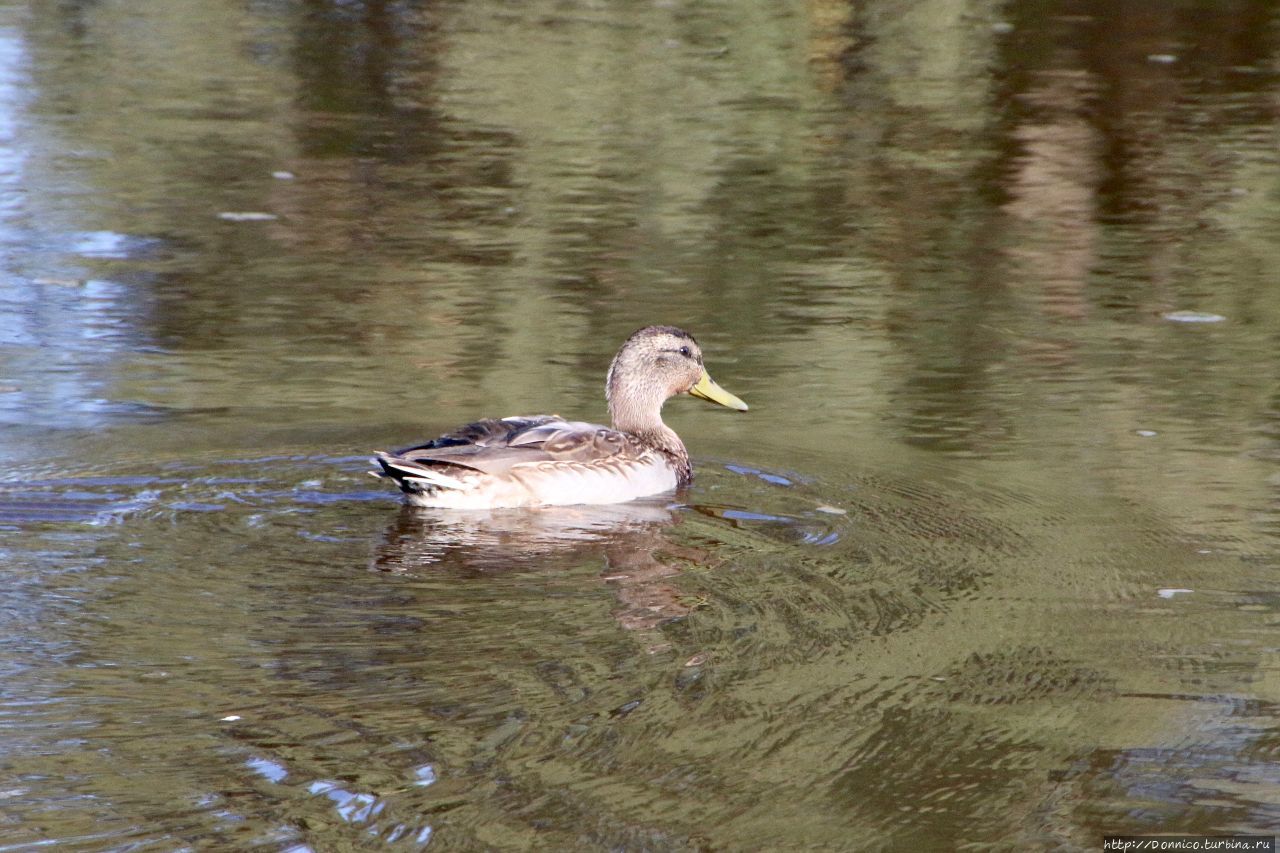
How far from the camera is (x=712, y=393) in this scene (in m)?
8.54

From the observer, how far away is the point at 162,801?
175 inches

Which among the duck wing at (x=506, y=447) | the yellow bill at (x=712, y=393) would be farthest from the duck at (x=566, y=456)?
the yellow bill at (x=712, y=393)

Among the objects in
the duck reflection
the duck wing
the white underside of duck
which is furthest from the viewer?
the white underside of duck

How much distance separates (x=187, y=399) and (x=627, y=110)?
25.2 ft

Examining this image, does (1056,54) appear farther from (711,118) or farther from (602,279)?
(602,279)

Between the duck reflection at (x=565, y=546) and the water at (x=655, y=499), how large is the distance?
0.03m

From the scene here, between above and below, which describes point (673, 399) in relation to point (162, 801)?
below

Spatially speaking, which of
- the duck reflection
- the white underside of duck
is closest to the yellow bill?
the white underside of duck

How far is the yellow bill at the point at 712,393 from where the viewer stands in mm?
8516

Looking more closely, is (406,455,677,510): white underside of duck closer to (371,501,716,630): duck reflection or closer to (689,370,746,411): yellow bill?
(371,501,716,630): duck reflection

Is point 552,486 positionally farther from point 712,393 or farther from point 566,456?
point 712,393

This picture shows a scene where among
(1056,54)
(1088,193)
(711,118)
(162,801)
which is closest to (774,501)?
(162,801)

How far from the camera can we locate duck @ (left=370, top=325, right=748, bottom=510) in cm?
727

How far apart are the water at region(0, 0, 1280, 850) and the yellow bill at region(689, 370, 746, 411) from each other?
16 centimetres
